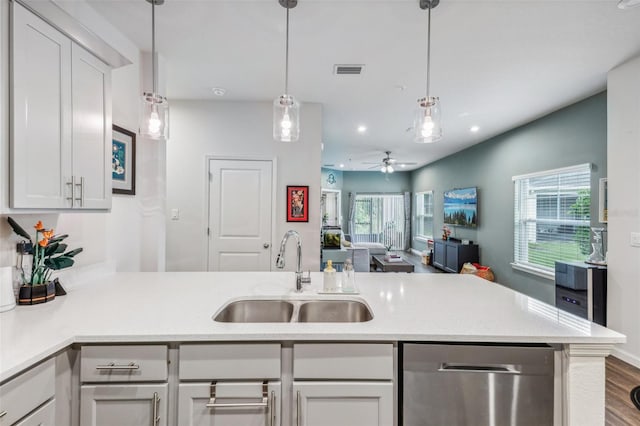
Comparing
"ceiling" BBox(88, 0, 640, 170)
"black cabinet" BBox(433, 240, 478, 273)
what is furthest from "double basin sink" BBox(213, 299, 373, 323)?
"black cabinet" BBox(433, 240, 478, 273)

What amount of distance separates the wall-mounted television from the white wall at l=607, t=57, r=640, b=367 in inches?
119

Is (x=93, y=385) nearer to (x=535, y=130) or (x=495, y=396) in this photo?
(x=495, y=396)

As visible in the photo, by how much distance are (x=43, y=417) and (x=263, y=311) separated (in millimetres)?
926

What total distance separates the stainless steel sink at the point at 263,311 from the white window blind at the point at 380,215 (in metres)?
8.18

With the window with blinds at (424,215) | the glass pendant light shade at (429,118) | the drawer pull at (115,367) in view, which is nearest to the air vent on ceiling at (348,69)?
the glass pendant light shade at (429,118)

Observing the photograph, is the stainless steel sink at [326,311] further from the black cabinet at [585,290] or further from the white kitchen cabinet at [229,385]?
the black cabinet at [585,290]

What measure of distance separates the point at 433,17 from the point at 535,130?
3213 mm

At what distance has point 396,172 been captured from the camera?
9805mm

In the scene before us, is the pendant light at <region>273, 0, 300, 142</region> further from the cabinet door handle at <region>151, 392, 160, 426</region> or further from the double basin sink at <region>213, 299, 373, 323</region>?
the cabinet door handle at <region>151, 392, 160, 426</region>

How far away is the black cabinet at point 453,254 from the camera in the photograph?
581 centimetres

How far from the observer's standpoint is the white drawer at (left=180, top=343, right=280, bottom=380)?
1156 mm

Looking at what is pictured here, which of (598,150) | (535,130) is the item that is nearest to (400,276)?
(598,150)

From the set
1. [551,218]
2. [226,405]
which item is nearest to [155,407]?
[226,405]

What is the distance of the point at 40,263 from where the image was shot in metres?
1.52
